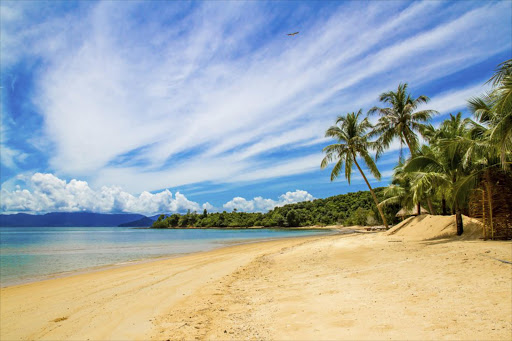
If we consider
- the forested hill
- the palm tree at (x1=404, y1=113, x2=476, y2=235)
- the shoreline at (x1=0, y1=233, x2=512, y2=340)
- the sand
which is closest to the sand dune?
the palm tree at (x1=404, y1=113, x2=476, y2=235)

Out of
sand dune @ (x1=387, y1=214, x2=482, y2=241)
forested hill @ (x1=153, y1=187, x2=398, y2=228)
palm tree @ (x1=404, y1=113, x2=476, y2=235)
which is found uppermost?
palm tree @ (x1=404, y1=113, x2=476, y2=235)

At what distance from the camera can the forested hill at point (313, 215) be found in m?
59.7

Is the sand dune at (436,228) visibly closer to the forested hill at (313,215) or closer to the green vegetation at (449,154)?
the green vegetation at (449,154)

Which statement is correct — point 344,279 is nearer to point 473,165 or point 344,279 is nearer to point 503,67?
point 503,67

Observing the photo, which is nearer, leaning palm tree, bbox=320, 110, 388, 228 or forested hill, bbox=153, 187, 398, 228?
leaning palm tree, bbox=320, 110, 388, 228

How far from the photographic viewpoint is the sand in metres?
3.95

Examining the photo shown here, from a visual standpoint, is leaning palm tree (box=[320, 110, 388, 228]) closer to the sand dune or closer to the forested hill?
the sand dune

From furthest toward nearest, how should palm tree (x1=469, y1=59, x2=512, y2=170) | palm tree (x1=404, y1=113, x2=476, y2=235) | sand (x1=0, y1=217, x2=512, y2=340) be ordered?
palm tree (x1=404, y1=113, x2=476, y2=235) < palm tree (x1=469, y1=59, x2=512, y2=170) < sand (x1=0, y1=217, x2=512, y2=340)

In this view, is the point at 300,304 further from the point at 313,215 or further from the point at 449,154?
the point at 313,215

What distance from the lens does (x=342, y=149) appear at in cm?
2278

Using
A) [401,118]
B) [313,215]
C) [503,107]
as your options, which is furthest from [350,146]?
[313,215]

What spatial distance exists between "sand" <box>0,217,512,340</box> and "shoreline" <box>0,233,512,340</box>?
0.02m

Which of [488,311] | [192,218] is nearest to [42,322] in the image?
[488,311]

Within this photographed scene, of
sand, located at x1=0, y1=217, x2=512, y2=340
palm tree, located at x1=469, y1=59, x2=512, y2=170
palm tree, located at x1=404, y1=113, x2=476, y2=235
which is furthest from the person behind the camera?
palm tree, located at x1=404, y1=113, x2=476, y2=235
